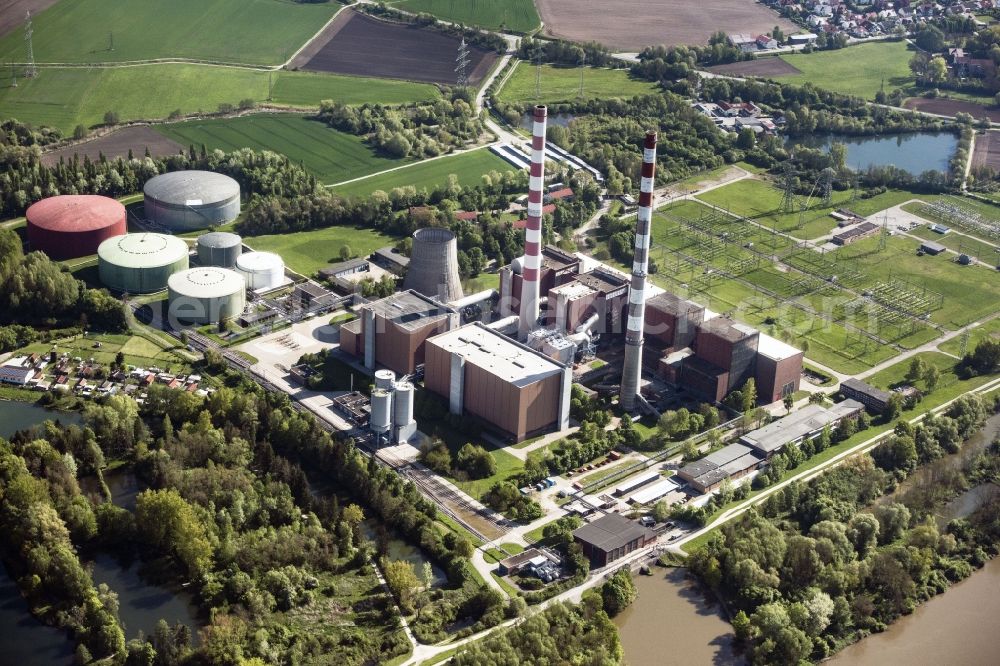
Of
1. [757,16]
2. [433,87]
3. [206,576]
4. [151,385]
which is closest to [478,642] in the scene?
[206,576]

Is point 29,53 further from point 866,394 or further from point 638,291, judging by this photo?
point 866,394

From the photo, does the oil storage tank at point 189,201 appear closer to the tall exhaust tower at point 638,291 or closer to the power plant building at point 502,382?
the power plant building at point 502,382

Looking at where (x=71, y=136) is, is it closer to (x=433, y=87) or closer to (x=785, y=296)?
(x=433, y=87)

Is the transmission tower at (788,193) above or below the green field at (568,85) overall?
below

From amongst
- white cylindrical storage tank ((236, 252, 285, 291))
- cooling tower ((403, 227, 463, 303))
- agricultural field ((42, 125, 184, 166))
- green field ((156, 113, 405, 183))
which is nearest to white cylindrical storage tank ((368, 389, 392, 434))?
cooling tower ((403, 227, 463, 303))

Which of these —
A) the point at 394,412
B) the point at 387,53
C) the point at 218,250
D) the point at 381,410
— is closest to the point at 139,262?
the point at 218,250

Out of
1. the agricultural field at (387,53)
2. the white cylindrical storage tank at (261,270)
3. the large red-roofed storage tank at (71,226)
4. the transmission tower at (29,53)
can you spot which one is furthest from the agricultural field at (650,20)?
the large red-roofed storage tank at (71,226)
